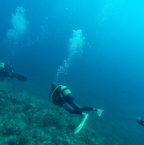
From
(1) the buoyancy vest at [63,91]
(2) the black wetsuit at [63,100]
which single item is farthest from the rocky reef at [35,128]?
(1) the buoyancy vest at [63,91]

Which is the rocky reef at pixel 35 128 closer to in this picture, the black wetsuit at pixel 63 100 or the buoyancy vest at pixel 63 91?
the black wetsuit at pixel 63 100

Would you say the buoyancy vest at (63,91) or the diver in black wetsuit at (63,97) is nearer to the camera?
the diver in black wetsuit at (63,97)

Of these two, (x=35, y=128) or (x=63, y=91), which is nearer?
(x=63, y=91)

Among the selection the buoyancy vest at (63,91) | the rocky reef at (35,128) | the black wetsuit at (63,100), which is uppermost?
the buoyancy vest at (63,91)

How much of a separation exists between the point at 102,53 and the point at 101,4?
108ft

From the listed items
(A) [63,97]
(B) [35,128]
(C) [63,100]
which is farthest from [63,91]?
(B) [35,128]

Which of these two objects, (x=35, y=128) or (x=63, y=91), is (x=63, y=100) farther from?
(x=35, y=128)

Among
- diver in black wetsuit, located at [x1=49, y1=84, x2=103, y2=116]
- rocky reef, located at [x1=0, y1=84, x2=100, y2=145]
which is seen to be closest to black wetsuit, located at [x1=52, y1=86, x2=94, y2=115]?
diver in black wetsuit, located at [x1=49, y1=84, x2=103, y2=116]

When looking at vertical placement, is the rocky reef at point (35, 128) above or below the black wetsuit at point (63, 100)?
below

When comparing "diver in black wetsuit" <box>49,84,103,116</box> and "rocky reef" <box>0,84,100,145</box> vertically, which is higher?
"diver in black wetsuit" <box>49,84,103,116</box>

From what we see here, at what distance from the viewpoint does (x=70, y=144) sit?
25.4 feet

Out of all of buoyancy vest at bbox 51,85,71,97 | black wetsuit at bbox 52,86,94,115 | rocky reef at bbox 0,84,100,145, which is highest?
buoyancy vest at bbox 51,85,71,97

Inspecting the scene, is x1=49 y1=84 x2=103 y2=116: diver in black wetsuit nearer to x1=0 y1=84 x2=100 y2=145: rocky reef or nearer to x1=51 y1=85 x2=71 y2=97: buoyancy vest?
x1=51 y1=85 x2=71 y2=97: buoyancy vest

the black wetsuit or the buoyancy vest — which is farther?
the buoyancy vest
